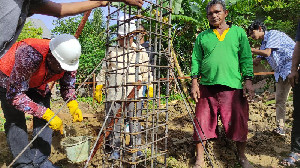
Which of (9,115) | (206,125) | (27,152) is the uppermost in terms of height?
(9,115)

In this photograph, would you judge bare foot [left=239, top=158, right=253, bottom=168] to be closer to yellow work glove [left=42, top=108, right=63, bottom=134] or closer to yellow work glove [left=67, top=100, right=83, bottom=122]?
yellow work glove [left=67, top=100, right=83, bottom=122]

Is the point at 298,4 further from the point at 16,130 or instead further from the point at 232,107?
the point at 16,130

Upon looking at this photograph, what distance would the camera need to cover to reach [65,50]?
76.5 inches

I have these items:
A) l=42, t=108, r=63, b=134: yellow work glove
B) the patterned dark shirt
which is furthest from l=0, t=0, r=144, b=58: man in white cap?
l=42, t=108, r=63, b=134: yellow work glove

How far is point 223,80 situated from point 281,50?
55.6 inches

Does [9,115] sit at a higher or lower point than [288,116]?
higher

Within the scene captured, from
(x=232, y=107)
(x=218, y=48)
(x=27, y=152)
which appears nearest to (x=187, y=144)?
(x=232, y=107)

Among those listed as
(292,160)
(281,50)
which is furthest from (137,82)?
(281,50)

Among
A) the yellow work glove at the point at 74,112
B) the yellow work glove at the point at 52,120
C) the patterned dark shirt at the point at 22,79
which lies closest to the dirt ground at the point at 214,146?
the yellow work glove at the point at 74,112

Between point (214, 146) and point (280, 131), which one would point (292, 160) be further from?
point (280, 131)

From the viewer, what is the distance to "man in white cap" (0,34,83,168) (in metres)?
1.90

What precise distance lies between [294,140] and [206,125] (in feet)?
3.02

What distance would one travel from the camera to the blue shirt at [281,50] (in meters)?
3.13

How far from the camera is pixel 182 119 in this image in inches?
171
